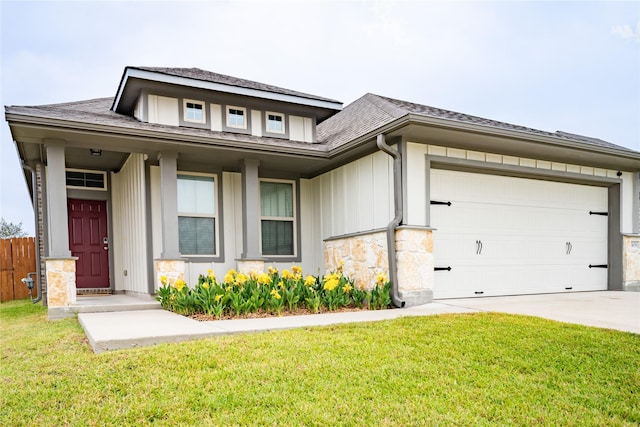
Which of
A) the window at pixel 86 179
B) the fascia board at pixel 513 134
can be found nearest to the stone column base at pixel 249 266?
the fascia board at pixel 513 134

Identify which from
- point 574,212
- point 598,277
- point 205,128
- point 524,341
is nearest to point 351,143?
point 205,128

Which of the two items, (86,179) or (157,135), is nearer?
(157,135)

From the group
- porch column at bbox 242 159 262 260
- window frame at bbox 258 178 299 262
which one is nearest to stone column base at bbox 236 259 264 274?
porch column at bbox 242 159 262 260

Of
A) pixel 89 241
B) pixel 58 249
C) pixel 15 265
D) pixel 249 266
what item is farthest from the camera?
pixel 15 265

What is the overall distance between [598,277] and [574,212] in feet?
5.07

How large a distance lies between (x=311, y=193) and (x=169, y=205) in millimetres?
3227

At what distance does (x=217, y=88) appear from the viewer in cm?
807

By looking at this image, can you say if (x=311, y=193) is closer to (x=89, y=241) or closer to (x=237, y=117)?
(x=237, y=117)

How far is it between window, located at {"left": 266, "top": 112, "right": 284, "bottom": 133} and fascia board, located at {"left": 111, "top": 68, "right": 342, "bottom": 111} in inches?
16.7

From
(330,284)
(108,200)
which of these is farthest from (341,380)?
(108,200)

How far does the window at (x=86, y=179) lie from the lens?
9.20m

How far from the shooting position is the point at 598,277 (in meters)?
9.02

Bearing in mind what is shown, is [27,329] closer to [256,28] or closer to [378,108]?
[378,108]

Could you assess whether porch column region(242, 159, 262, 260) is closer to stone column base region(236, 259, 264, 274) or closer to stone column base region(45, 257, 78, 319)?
stone column base region(236, 259, 264, 274)
